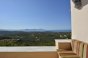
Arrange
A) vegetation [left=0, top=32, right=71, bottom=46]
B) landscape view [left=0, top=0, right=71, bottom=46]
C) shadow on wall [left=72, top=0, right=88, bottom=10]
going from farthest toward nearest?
landscape view [left=0, top=0, right=71, bottom=46] → vegetation [left=0, top=32, right=71, bottom=46] → shadow on wall [left=72, top=0, right=88, bottom=10]

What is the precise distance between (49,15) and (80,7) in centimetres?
1141

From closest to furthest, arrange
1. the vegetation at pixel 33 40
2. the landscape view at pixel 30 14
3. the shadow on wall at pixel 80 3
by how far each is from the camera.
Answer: the shadow on wall at pixel 80 3, the vegetation at pixel 33 40, the landscape view at pixel 30 14

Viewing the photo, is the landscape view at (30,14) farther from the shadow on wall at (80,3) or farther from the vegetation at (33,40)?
the shadow on wall at (80,3)

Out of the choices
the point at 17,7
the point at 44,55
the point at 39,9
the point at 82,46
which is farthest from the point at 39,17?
the point at 82,46

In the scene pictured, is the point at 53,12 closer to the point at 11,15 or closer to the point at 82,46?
the point at 11,15

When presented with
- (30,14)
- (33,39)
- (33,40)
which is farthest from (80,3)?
(30,14)

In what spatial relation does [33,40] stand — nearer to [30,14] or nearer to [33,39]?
[33,39]

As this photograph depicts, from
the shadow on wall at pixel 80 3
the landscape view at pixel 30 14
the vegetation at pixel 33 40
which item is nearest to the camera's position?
the shadow on wall at pixel 80 3

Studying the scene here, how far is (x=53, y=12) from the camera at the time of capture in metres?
15.3

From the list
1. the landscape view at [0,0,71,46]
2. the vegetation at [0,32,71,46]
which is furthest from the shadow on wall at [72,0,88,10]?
the landscape view at [0,0,71,46]

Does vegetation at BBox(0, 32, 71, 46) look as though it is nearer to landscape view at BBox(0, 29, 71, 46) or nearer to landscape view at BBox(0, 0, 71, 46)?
landscape view at BBox(0, 29, 71, 46)

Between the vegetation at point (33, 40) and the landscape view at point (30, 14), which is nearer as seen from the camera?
the vegetation at point (33, 40)

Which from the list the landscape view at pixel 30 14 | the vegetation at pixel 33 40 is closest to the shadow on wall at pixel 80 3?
the vegetation at pixel 33 40

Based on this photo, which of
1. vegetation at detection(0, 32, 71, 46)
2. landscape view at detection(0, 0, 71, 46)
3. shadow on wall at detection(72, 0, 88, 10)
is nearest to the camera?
shadow on wall at detection(72, 0, 88, 10)
